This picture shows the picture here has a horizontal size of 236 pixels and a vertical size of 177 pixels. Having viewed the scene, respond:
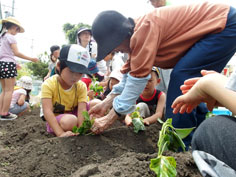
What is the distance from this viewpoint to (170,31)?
159 centimetres

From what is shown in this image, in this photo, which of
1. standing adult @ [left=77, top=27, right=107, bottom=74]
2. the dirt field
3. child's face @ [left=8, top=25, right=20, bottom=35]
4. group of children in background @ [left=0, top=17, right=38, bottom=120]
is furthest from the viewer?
standing adult @ [left=77, top=27, right=107, bottom=74]

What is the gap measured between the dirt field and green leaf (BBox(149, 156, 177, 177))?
0.09 m

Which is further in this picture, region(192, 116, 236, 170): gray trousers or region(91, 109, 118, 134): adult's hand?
region(91, 109, 118, 134): adult's hand

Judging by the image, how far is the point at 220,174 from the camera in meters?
0.68

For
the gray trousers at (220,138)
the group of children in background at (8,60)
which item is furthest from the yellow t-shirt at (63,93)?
the gray trousers at (220,138)

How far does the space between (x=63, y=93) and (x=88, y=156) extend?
912 millimetres

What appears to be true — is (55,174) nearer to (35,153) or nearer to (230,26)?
(35,153)

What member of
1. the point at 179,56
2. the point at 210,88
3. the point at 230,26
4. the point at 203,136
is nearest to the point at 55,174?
the point at 203,136

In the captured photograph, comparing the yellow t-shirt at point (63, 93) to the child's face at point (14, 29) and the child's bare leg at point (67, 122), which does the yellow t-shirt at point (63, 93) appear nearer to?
the child's bare leg at point (67, 122)

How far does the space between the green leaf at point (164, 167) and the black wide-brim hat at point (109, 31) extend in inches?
36.5

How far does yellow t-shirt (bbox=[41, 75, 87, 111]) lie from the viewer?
2135 millimetres

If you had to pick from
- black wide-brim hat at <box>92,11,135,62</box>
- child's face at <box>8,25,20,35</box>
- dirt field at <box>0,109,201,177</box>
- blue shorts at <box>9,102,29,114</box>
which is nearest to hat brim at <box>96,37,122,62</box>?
black wide-brim hat at <box>92,11,135,62</box>

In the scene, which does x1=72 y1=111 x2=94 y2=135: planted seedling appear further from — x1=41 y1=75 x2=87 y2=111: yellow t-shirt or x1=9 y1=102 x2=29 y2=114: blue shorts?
x1=9 y1=102 x2=29 y2=114: blue shorts

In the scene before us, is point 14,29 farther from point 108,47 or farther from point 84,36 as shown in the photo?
point 108,47
